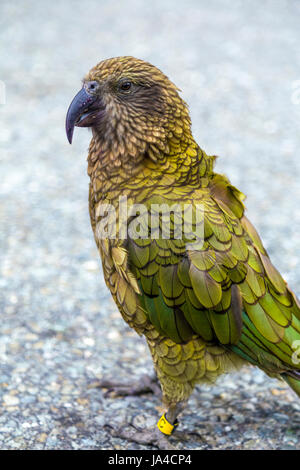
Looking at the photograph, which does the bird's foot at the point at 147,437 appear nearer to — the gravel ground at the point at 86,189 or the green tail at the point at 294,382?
the gravel ground at the point at 86,189

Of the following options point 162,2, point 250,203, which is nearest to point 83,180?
point 250,203

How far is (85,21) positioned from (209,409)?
11253mm

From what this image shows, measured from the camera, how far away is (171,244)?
3.22 meters

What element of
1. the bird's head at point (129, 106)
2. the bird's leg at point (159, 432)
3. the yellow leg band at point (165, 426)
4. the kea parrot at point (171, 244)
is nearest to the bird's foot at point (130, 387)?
the bird's leg at point (159, 432)

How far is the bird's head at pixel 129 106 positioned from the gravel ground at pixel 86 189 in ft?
6.51

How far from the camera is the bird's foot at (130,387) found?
427 cm

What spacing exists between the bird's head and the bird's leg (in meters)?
1.70

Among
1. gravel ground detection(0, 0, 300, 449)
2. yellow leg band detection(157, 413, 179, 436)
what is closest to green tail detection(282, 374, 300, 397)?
gravel ground detection(0, 0, 300, 449)

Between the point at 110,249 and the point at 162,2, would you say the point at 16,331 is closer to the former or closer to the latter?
the point at 110,249

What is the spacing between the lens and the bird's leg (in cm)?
372

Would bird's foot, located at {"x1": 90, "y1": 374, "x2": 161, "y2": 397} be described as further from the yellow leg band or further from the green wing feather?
the green wing feather

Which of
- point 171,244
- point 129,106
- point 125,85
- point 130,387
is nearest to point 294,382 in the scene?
point 171,244

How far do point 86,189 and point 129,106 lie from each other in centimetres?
435

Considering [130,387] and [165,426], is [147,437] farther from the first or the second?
[130,387]
